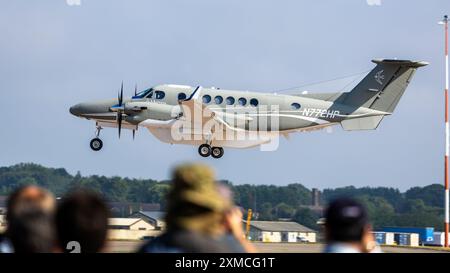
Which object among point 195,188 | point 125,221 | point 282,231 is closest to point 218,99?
point 125,221

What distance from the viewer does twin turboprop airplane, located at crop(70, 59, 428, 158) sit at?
164 ft

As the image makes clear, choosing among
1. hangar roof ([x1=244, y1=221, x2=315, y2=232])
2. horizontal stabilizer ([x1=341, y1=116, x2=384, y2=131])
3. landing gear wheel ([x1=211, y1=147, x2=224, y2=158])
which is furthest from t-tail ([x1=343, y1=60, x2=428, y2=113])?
hangar roof ([x1=244, y1=221, x2=315, y2=232])

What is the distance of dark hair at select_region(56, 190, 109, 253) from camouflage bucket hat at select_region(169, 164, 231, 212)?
1.81 ft

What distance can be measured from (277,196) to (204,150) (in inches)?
1022

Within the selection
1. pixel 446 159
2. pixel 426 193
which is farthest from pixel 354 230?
pixel 426 193

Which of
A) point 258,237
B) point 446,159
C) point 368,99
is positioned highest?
point 368,99

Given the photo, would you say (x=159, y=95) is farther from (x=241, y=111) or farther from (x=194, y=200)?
(x=194, y=200)

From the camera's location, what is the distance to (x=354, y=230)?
25.3 feet

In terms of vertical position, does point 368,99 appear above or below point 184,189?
above

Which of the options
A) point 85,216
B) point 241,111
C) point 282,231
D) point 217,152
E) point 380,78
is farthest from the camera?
point 282,231

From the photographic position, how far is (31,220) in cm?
736
